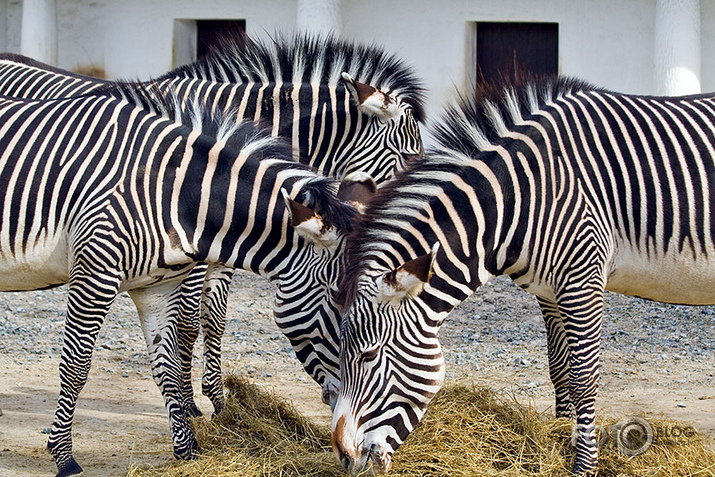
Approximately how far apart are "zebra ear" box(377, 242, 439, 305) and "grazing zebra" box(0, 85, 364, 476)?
0.67 metres

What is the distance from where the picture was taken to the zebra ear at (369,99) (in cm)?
604

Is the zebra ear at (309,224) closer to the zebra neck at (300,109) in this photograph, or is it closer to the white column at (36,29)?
the zebra neck at (300,109)

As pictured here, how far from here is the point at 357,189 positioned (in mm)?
4883

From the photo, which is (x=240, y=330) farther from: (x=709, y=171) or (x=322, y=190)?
(x=709, y=171)

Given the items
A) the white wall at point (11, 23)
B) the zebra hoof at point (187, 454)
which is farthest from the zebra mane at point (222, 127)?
the white wall at point (11, 23)

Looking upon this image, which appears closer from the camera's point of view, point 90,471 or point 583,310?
point 583,310

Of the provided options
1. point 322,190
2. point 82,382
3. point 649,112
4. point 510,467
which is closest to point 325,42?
point 322,190

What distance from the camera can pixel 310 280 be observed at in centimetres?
455

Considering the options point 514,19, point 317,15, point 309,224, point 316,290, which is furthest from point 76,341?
point 514,19

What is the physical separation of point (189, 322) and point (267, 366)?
1590 mm

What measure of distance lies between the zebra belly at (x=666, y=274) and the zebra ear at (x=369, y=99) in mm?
2184

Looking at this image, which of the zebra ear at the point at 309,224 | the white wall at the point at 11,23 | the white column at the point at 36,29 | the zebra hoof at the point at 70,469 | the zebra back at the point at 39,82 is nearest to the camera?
the zebra ear at the point at 309,224

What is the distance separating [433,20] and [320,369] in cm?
814

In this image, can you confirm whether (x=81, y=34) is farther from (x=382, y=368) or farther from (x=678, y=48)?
(x=382, y=368)
